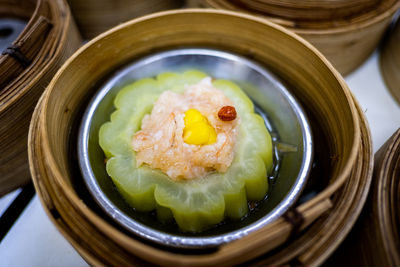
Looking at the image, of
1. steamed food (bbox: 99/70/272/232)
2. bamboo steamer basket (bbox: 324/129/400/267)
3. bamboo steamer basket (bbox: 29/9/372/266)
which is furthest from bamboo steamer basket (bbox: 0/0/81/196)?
bamboo steamer basket (bbox: 324/129/400/267)

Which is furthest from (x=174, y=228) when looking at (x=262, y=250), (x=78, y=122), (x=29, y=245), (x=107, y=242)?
(x=29, y=245)

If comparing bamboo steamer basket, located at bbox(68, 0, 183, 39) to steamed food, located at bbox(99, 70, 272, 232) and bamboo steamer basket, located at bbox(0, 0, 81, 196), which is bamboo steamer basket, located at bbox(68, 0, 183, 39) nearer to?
bamboo steamer basket, located at bbox(0, 0, 81, 196)

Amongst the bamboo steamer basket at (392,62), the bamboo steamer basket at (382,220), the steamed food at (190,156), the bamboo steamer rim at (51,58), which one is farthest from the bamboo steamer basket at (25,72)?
the bamboo steamer basket at (392,62)

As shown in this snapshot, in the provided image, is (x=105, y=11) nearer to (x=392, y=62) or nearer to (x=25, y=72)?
(x=25, y=72)

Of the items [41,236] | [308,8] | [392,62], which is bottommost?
[41,236]

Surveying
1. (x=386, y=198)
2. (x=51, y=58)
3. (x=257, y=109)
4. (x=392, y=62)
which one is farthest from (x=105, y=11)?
(x=386, y=198)

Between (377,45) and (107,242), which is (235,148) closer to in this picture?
(107,242)
